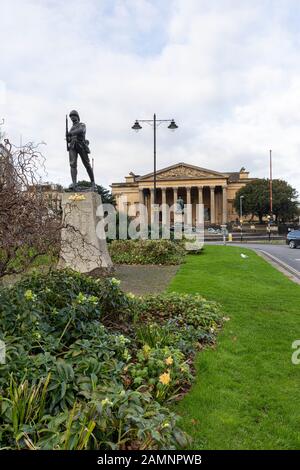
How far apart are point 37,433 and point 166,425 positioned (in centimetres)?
91

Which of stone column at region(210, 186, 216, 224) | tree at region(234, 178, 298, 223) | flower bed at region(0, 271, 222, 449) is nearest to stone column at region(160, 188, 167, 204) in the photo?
stone column at region(210, 186, 216, 224)

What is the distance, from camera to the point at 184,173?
272 ft

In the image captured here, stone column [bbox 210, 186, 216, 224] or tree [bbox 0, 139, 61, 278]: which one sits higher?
stone column [bbox 210, 186, 216, 224]

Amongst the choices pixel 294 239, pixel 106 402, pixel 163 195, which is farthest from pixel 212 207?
pixel 106 402

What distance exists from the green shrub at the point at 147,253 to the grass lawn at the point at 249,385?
28.4 feet

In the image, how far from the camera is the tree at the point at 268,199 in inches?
2662

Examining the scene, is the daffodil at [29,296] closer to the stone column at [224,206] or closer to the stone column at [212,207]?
the stone column at [224,206]

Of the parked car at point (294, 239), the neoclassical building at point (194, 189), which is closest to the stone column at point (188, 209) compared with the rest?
the neoclassical building at point (194, 189)

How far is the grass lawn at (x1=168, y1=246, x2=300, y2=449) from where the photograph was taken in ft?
9.84

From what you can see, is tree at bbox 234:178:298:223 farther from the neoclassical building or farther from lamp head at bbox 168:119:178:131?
lamp head at bbox 168:119:178:131

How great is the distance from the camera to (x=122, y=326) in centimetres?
505

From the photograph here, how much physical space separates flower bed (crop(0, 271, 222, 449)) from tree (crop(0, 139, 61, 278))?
57 cm
